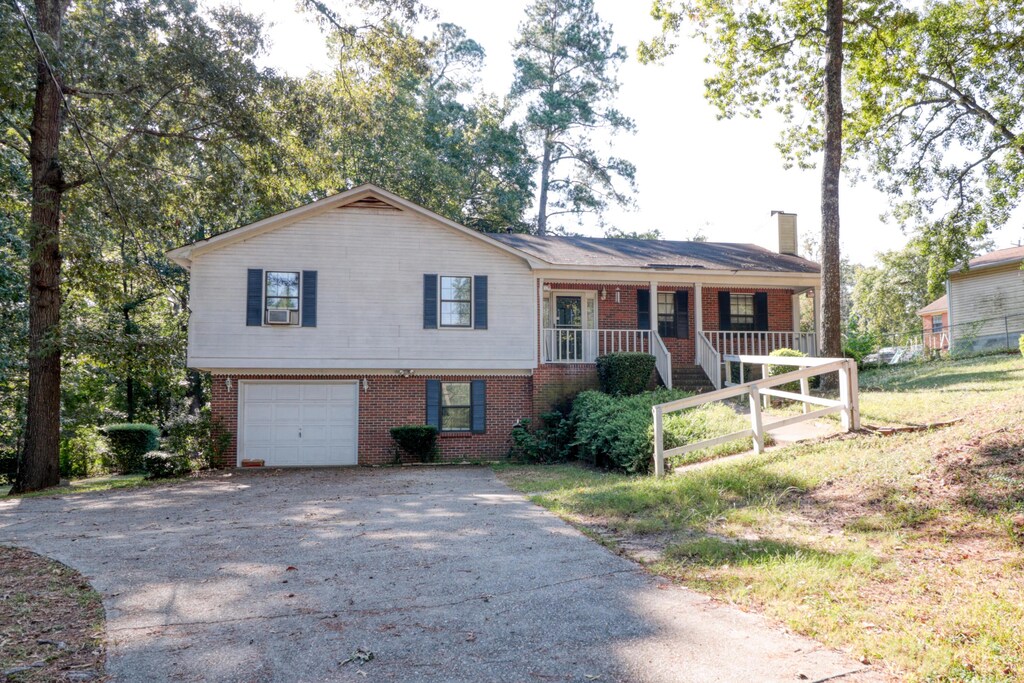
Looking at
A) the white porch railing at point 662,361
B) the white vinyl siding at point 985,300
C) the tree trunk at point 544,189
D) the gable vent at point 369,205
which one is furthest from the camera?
the tree trunk at point 544,189

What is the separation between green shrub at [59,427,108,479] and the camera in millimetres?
20281

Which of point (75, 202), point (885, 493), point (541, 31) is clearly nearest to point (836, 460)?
point (885, 493)

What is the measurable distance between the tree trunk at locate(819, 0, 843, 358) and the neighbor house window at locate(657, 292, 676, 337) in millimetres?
4618

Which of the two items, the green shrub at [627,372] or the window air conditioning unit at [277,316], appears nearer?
the window air conditioning unit at [277,316]

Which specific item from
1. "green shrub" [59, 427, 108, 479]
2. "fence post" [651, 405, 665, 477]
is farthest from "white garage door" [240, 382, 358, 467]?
"fence post" [651, 405, 665, 477]

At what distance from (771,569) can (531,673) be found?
2357mm

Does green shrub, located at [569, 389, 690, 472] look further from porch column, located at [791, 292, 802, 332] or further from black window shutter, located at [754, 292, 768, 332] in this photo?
porch column, located at [791, 292, 802, 332]

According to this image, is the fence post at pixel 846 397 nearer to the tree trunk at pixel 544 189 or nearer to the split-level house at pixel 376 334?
the split-level house at pixel 376 334

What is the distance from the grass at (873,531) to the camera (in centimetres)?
384

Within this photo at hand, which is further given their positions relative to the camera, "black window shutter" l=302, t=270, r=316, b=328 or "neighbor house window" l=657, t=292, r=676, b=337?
"neighbor house window" l=657, t=292, r=676, b=337

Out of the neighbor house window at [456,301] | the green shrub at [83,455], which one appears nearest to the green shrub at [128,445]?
the green shrub at [83,455]

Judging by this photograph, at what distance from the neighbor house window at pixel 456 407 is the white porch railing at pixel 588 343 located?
7.27 feet

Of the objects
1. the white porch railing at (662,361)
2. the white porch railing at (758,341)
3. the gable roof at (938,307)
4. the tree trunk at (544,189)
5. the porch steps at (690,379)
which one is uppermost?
the tree trunk at (544,189)

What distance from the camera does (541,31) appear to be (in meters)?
33.7
